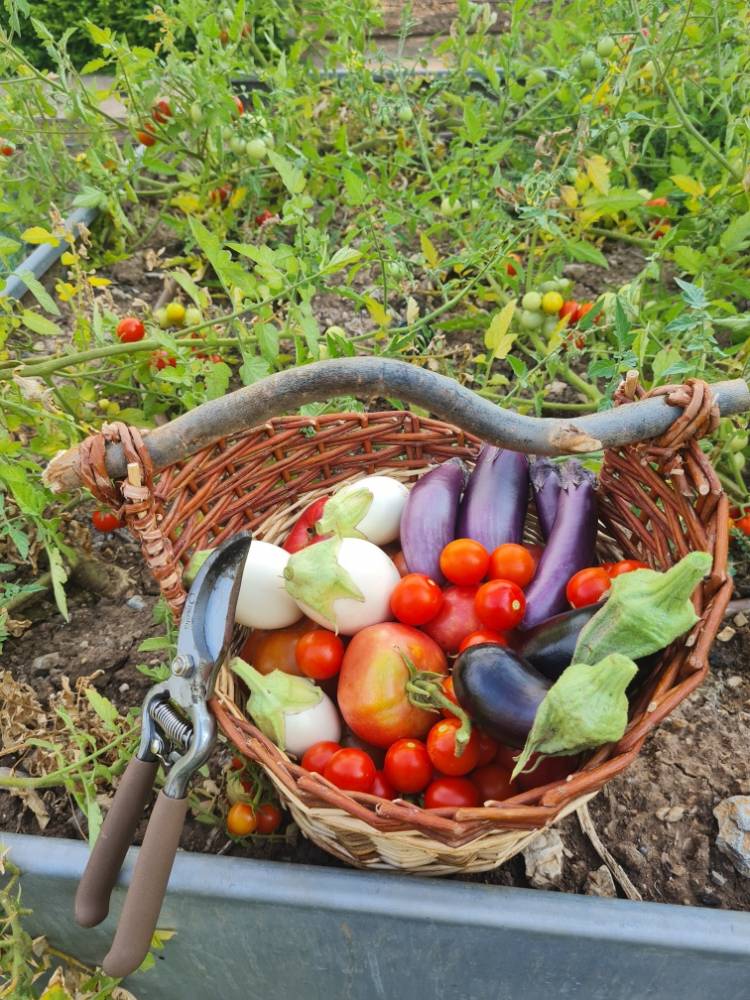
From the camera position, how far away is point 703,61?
6.20 feet

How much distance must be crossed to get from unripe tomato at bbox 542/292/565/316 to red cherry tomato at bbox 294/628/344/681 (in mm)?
901

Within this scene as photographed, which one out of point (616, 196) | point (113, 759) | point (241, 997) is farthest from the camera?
point (616, 196)

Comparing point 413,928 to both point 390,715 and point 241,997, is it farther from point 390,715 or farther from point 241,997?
point 241,997

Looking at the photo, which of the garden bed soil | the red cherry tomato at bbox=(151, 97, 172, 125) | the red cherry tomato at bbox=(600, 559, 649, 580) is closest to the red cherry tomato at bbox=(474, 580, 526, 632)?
the red cherry tomato at bbox=(600, 559, 649, 580)

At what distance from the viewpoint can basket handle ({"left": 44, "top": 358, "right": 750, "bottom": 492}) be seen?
818mm

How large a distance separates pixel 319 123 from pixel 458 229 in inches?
37.2

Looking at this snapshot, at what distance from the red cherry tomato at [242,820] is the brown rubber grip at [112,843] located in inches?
8.6

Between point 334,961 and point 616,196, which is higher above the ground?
point 616,196

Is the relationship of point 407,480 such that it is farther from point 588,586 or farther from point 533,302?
point 533,302

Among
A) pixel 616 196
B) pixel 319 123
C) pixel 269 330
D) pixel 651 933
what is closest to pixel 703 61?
pixel 616 196

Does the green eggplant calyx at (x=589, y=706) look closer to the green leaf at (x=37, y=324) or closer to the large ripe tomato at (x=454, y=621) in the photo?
the large ripe tomato at (x=454, y=621)

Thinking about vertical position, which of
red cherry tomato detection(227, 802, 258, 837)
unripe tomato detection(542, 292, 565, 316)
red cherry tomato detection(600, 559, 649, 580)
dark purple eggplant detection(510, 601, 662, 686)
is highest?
unripe tomato detection(542, 292, 565, 316)

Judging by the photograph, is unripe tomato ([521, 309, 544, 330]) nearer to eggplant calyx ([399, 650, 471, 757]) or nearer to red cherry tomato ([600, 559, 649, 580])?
red cherry tomato ([600, 559, 649, 580])

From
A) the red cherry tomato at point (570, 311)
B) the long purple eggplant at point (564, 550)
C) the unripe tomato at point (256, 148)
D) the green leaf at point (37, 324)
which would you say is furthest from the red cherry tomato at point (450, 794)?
the unripe tomato at point (256, 148)
